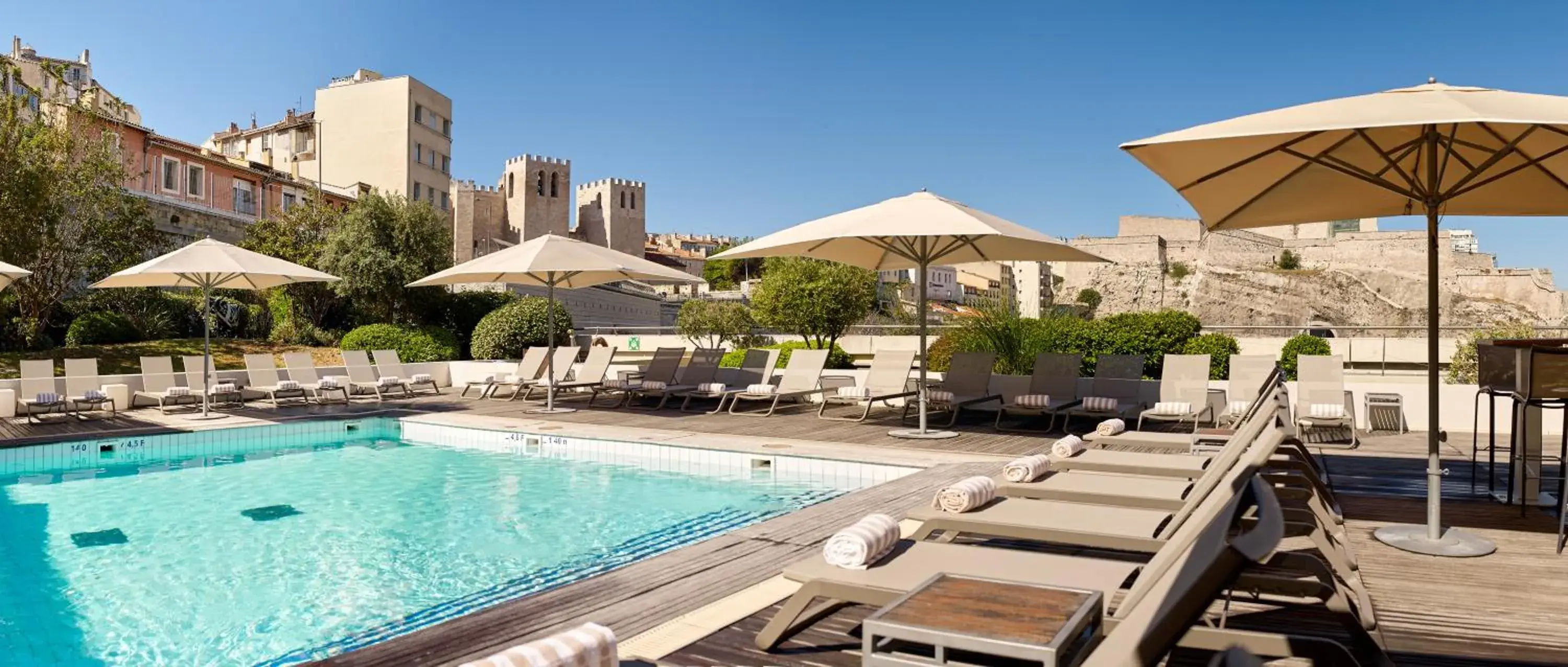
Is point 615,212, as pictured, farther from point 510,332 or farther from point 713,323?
point 510,332

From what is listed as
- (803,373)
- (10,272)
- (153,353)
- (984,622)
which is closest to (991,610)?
(984,622)

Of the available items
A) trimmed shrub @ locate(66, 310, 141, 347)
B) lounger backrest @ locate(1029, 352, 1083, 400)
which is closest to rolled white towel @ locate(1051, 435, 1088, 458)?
lounger backrest @ locate(1029, 352, 1083, 400)

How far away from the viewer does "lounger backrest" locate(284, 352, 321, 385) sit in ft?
40.7

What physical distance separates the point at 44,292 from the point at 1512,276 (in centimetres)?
5896

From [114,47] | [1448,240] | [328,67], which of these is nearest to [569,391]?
[114,47]

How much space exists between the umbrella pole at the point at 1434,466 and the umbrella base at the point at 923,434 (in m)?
4.38

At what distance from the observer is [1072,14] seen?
22.2m

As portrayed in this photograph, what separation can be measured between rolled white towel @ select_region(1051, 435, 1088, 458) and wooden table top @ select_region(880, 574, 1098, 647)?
2.57 meters

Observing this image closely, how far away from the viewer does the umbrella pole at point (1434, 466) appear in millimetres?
3961

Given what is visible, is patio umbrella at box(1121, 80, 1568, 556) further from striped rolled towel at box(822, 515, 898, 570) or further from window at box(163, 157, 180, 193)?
window at box(163, 157, 180, 193)

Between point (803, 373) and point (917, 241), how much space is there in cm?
295

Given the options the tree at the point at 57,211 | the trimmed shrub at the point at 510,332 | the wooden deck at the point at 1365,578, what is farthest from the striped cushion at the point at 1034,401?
the tree at the point at 57,211

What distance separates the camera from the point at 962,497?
3730 mm

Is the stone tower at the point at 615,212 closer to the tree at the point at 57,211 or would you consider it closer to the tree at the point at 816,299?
the tree at the point at 816,299
